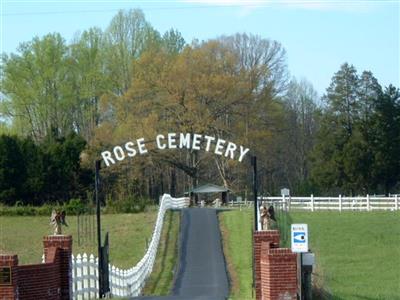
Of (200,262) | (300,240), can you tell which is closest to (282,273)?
(300,240)

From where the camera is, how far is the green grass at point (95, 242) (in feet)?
130

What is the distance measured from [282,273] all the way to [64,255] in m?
6.08

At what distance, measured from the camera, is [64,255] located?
23.6 meters

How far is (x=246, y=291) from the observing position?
28312 millimetres

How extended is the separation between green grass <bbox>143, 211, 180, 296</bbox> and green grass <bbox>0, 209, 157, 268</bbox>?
88 cm

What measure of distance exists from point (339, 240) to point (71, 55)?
5451 centimetres

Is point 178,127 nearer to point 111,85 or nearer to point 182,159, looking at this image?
point 182,159

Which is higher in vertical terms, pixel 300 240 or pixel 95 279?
pixel 300 240

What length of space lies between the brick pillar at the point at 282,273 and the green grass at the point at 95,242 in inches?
648

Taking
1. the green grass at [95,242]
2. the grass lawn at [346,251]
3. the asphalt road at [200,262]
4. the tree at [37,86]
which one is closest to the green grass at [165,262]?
the asphalt road at [200,262]

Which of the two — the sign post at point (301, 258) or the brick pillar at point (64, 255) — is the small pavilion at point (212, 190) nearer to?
the brick pillar at point (64, 255)

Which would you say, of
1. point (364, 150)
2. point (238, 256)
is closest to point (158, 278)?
point (238, 256)

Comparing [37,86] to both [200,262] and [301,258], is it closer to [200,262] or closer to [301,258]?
[200,262]

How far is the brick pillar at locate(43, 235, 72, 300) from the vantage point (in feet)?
77.0
